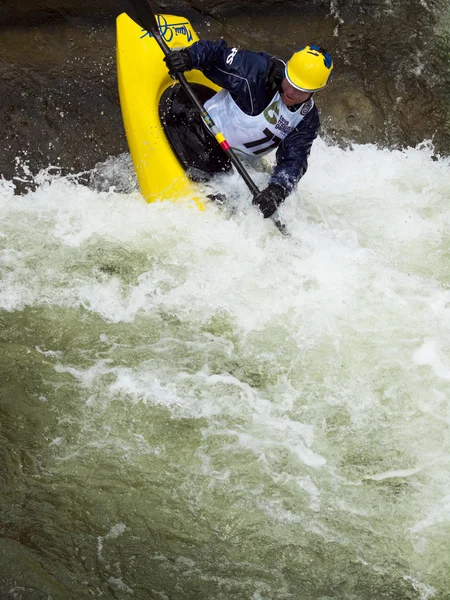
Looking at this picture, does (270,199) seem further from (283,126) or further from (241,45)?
(241,45)

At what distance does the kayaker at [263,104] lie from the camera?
3.92 metres

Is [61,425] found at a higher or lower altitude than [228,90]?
lower

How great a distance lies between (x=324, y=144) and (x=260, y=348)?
2321mm

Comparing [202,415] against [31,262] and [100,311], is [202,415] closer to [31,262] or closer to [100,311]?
[100,311]

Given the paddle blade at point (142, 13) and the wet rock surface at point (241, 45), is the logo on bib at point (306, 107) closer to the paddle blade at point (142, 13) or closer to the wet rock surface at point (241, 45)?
the paddle blade at point (142, 13)

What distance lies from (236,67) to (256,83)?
0.45 feet

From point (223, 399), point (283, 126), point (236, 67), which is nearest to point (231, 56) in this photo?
point (236, 67)

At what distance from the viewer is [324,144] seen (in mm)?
5434

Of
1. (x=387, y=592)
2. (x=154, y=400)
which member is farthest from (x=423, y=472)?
(x=154, y=400)

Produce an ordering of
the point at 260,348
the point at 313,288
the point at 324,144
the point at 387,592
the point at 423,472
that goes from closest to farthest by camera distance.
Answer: the point at 387,592 → the point at 423,472 → the point at 260,348 → the point at 313,288 → the point at 324,144

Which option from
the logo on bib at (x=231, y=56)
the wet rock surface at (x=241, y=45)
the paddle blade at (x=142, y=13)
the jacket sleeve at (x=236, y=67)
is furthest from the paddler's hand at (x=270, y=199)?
the wet rock surface at (x=241, y=45)

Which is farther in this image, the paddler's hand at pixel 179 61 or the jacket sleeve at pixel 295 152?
the jacket sleeve at pixel 295 152

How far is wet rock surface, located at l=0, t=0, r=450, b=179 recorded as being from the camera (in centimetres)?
500

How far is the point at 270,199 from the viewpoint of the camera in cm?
394
